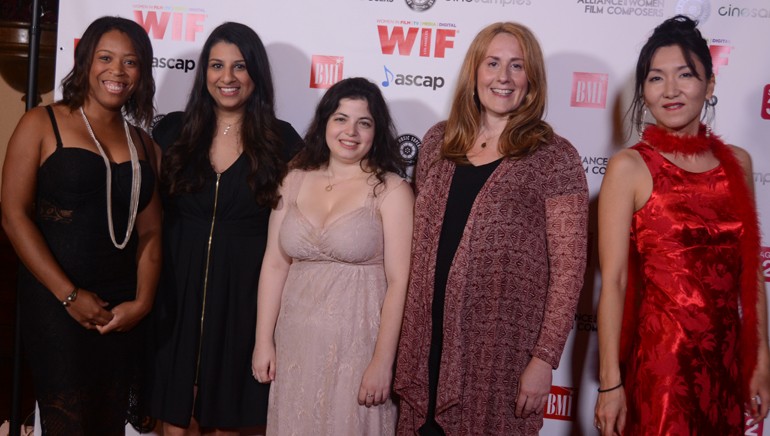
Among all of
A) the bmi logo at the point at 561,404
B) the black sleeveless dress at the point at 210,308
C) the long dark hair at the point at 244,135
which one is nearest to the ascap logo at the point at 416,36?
the long dark hair at the point at 244,135

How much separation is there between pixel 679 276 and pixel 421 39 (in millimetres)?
1518

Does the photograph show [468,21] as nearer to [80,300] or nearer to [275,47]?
[275,47]

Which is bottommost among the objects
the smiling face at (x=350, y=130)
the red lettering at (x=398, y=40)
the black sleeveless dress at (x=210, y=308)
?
the black sleeveless dress at (x=210, y=308)

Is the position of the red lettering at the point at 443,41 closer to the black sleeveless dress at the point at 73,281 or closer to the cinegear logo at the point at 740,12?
the cinegear logo at the point at 740,12

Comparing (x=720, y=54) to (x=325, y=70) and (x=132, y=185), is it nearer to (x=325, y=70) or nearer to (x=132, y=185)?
(x=325, y=70)

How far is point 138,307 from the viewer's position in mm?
2344

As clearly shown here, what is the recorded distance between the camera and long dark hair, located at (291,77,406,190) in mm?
2350

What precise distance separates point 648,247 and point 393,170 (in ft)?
2.72

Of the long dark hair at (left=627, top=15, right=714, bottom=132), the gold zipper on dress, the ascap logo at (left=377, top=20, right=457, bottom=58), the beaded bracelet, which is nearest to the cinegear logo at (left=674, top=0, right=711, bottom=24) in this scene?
the long dark hair at (left=627, top=15, right=714, bottom=132)

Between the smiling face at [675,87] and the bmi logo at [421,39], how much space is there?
3.45 feet

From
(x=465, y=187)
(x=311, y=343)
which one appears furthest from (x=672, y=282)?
(x=311, y=343)

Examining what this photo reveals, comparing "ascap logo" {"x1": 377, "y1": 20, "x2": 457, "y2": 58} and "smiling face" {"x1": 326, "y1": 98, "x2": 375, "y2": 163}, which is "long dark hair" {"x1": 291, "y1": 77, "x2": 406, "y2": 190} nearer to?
"smiling face" {"x1": 326, "y1": 98, "x2": 375, "y2": 163}

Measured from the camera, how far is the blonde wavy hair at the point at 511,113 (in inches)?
84.5

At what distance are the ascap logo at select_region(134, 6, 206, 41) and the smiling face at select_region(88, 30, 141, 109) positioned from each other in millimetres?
775
